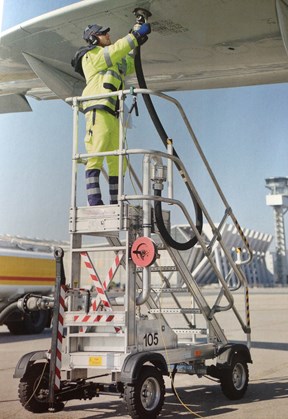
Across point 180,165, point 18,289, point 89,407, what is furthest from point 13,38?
Answer: point 18,289

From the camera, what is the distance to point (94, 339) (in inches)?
193

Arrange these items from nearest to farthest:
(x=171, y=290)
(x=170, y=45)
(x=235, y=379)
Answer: (x=235, y=379)
(x=171, y=290)
(x=170, y=45)

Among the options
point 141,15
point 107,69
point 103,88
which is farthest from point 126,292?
point 141,15

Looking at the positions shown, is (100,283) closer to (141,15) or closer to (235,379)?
(235,379)

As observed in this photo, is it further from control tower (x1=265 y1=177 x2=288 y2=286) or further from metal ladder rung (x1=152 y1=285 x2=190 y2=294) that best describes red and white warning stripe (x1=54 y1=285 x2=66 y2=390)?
control tower (x1=265 y1=177 x2=288 y2=286)

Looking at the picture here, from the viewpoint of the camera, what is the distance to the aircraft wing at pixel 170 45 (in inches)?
219

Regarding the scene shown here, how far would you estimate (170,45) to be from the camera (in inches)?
254

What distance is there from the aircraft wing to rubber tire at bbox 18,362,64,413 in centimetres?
338

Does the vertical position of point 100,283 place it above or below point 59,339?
above

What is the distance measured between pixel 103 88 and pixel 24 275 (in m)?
8.00

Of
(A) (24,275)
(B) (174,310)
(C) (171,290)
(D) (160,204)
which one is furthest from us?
(A) (24,275)

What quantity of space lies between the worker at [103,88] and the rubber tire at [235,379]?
2019mm

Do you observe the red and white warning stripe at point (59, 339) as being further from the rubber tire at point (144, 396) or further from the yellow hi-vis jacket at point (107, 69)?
the yellow hi-vis jacket at point (107, 69)

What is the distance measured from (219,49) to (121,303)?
3.45 meters
